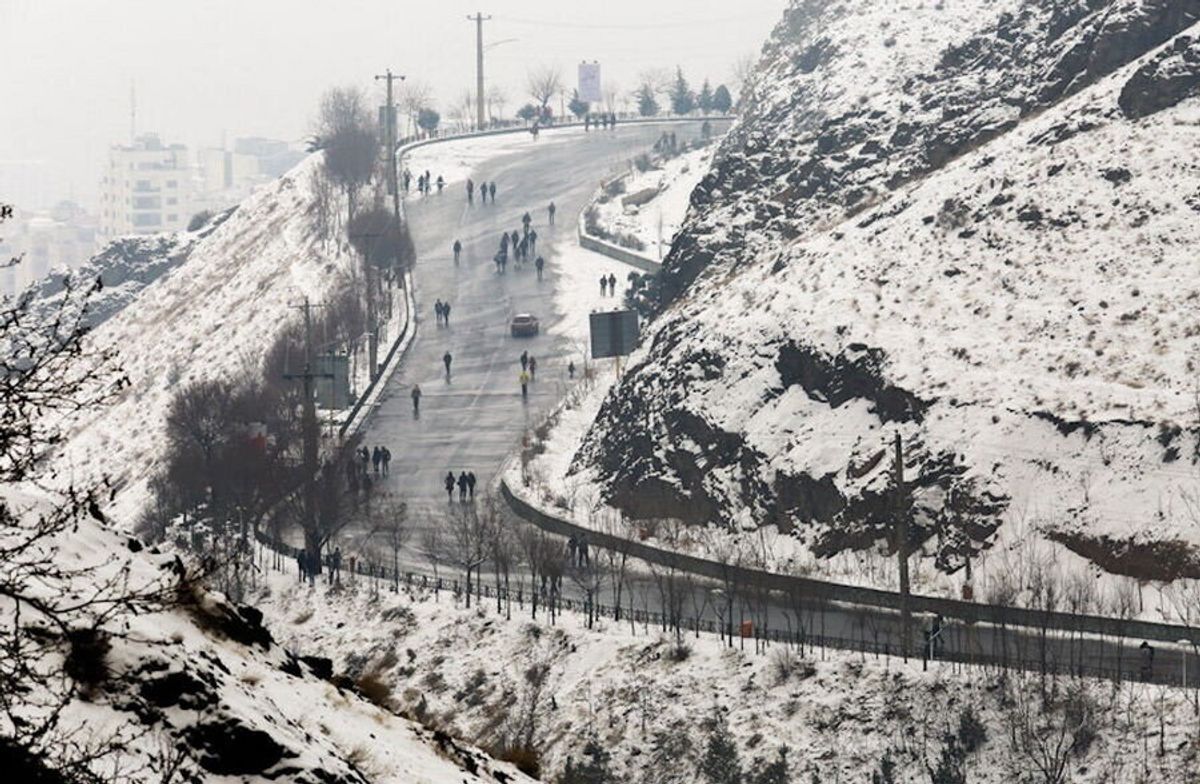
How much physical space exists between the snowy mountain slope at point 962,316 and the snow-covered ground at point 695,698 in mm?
9240

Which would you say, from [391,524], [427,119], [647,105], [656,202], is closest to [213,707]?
[391,524]

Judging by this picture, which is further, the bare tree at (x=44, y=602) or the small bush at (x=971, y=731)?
the small bush at (x=971, y=731)

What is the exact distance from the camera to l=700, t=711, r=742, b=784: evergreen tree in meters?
43.7

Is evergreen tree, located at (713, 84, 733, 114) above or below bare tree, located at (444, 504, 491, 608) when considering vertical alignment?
above

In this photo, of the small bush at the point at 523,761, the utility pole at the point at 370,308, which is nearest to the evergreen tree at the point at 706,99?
the utility pole at the point at 370,308

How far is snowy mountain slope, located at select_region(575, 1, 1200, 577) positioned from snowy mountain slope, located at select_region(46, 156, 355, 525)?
73.8ft

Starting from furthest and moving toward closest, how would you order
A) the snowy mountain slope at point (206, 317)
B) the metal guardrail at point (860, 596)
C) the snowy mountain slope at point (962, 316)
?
the snowy mountain slope at point (206, 317) < the snowy mountain slope at point (962, 316) < the metal guardrail at point (860, 596)

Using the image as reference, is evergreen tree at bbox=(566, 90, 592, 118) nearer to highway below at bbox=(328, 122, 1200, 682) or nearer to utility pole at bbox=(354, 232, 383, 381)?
highway below at bbox=(328, 122, 1200, 682)

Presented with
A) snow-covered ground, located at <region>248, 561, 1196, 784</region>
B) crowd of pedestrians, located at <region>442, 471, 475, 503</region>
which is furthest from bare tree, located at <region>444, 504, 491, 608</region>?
snow-covered ground, located at <region>248, 561, 1196, 784</region>

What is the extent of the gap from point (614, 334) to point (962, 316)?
17264 mm

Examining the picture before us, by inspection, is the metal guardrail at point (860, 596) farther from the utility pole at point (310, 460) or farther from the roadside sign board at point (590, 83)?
the roadside sign board at point (590, 83)

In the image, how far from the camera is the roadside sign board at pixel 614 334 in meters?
78.9

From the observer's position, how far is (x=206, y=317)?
115250 millimetres

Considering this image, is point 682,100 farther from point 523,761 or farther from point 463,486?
point 523,761
